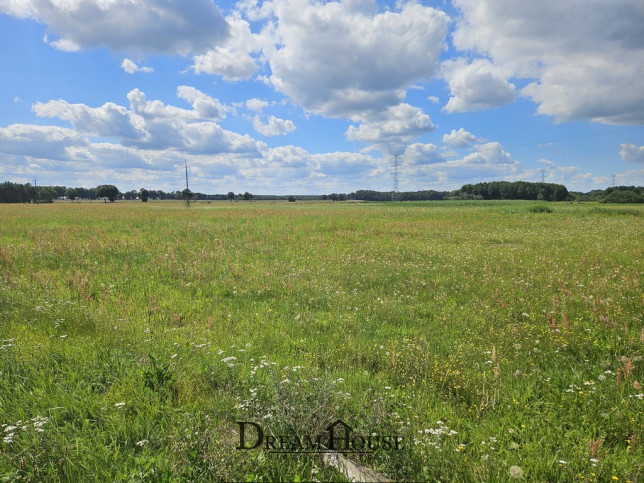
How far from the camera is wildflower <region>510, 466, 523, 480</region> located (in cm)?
277

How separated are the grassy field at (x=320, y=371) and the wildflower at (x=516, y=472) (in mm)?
33

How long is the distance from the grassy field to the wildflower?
0.11 ft

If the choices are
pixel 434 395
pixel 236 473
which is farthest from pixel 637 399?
pixel 236 473

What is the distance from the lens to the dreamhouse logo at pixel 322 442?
9.64ft

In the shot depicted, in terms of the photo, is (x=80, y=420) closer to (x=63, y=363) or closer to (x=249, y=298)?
(x=63, y=363)

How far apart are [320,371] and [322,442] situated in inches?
60.7

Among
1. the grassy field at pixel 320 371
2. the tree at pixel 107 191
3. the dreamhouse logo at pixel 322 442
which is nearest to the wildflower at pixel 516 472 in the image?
the grassy field at pixel 320 371

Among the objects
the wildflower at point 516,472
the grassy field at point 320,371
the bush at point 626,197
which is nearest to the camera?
the wildflower at point 516,472

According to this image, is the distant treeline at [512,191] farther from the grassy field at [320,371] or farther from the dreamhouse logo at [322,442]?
the dreamhouse logo at [322,442]

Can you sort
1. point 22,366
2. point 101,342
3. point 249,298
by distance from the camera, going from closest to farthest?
point 22,366 → point 101,342 → point 249,298

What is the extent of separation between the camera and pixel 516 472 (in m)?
2.79

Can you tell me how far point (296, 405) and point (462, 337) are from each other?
157 inches

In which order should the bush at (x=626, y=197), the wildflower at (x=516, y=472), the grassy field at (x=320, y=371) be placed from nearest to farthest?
the wildflower at (x=516, y=472), the grassy field at (x=320, y=371), the bush at (x=626, y=197)

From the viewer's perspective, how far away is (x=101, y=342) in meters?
5.30
